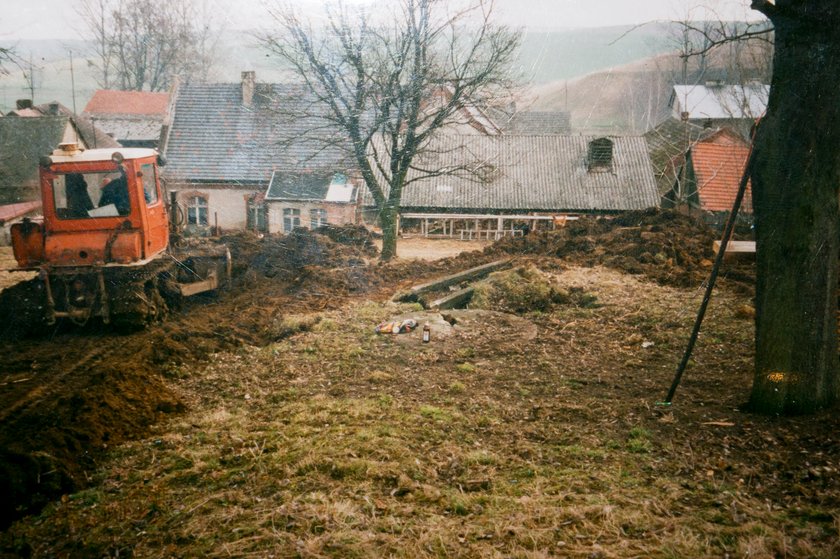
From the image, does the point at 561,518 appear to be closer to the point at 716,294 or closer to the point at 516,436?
the point at 516,436

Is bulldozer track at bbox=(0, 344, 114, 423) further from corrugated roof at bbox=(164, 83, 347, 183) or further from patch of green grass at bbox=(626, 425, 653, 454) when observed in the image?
corrugated roof at bbox=(164, 83, 347, 183)

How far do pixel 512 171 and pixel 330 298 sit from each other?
17060mm

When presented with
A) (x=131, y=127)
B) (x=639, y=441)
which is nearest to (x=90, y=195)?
(x=639, y=441)

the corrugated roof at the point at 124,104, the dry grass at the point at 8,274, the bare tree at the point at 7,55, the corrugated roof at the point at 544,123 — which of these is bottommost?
the dry grass at the point at 8,274

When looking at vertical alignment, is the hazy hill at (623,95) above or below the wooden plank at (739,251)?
above

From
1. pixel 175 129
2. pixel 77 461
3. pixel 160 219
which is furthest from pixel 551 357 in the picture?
pixel 175 129

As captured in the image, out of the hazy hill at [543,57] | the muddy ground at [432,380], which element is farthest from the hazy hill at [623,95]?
the muddy ground at [432,380]

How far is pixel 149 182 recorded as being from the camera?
1059 cm

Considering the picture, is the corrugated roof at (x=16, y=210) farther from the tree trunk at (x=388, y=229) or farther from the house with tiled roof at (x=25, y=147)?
the tree trunk at (x=388, y=229)

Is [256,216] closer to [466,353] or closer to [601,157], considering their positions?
[601,157]

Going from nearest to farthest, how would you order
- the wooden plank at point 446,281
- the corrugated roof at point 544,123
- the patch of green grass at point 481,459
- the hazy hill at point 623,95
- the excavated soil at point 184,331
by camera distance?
the patch of green grass at point 481,459 < the excavated soil at point 184,331 < the wooden plank at point 446,281 < the corrugated roof at point 544,123 < the hazy hill at point 623,95

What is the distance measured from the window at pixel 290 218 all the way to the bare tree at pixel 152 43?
23334mm

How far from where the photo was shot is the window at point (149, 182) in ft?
33.7

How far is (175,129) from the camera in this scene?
29125 millimetres
